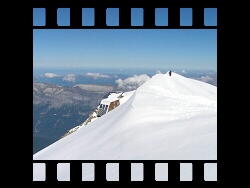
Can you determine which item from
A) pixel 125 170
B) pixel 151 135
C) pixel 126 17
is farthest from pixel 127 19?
pixel 151 135

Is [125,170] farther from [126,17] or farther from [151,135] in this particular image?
[151,135]

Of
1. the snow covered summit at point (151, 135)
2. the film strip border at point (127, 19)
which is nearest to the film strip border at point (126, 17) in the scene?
the film strip border at point (127, 19)

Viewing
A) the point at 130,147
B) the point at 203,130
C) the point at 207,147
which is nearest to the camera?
the point at 207,147

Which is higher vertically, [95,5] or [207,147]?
[95,5]

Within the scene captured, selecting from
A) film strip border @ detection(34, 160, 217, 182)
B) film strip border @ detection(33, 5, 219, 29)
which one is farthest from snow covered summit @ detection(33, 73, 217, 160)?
film strip border @ detection(33, 5, 219, 29)

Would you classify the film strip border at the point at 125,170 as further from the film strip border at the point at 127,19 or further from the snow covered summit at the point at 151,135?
the snow covered summit at the point at 151,135
